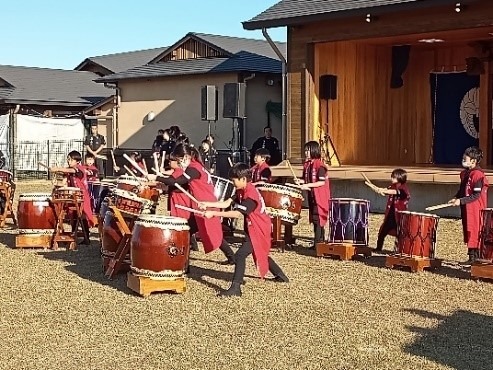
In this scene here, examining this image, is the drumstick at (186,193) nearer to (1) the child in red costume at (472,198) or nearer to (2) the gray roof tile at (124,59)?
(1) the child in red costume at (472,198)

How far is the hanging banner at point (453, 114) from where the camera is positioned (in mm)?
17594

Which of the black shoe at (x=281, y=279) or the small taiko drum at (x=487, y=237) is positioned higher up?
the small taiko drum at (x=487, y=237)

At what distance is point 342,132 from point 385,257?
707 centimetres

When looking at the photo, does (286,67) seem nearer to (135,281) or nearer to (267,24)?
(267,24)

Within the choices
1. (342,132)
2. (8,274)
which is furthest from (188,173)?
(342,132)

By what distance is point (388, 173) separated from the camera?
1384 cm

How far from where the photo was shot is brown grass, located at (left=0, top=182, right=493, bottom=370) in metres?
5.40

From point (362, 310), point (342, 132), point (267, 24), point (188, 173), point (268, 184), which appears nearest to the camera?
point (362, 310)

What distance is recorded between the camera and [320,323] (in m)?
6.36

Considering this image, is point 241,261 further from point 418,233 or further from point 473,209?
point 473,209

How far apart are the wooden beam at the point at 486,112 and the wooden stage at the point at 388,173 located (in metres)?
3.06

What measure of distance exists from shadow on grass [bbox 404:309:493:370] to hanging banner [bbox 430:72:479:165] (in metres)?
11.4

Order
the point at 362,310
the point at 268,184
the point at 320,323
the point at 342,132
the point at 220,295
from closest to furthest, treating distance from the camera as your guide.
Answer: the point at 320,323 → the point at 362,310 → the point at 220,295 → the point at 268,184 → the point at 342,132

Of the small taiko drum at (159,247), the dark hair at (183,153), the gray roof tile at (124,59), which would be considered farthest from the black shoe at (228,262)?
the gray roof tile at (124,59)
